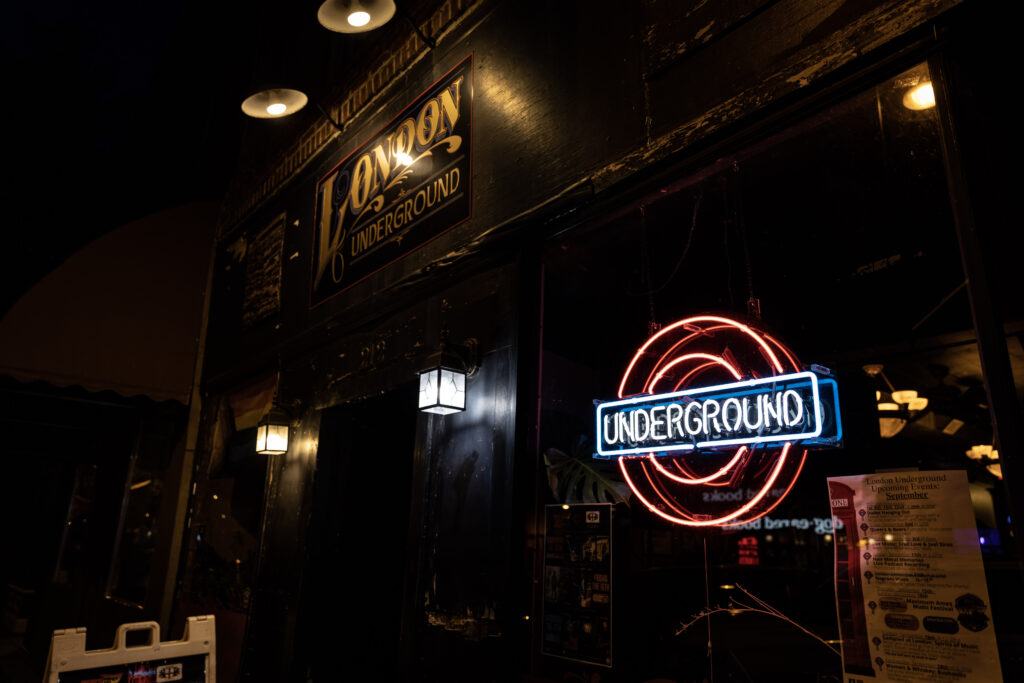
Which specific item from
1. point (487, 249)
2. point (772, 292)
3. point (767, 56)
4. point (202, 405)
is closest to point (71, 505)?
point (202, 405)

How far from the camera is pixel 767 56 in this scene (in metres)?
2.98

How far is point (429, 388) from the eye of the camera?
13.6 feet

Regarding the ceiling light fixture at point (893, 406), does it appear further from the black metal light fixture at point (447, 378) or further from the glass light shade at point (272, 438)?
the glass light shade at point (272, 438)

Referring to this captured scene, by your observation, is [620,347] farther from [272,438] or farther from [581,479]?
[272,438]

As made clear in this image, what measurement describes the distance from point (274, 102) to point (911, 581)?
238 inches

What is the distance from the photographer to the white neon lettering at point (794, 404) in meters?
2.65

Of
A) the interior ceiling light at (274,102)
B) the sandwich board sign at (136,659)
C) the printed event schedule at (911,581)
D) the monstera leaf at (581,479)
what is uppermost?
the interior ceiling light at (274,102)

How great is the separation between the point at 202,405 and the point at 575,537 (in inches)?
264

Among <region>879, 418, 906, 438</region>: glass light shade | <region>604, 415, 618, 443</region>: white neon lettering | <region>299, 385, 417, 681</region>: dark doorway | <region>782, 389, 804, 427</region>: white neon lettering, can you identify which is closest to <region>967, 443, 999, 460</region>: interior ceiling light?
<region>879, 418, 906, 438</region>: glass light shade

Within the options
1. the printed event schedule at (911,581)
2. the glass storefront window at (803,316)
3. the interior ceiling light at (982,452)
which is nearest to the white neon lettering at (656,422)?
the glass storefront window at (803,316)

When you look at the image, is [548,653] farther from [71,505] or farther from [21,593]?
[21,593]

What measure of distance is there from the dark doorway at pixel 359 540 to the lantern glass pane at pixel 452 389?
106cm

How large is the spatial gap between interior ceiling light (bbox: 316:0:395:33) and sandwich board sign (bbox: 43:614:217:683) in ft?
13.7

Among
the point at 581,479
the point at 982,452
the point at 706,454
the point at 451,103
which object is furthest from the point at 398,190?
the point at 982,452
